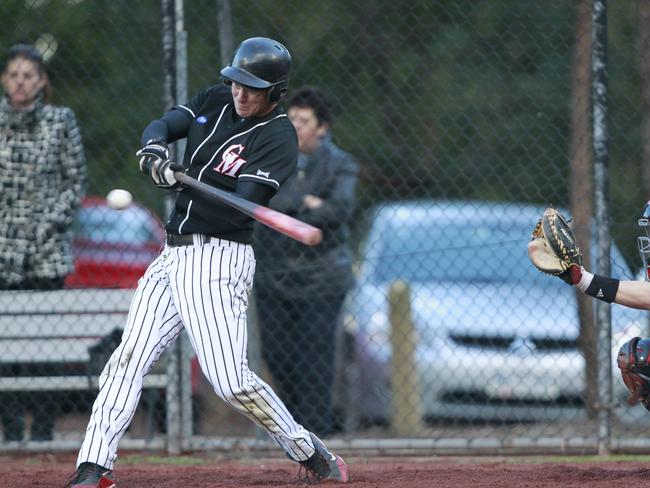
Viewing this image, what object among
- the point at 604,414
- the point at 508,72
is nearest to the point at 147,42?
the point at 508,72

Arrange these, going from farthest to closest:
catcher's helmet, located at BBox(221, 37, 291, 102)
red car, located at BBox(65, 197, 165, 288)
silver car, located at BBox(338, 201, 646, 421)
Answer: red car, located at BBox(65, 197, 165, 288)
silver car, located at BBox(338, 201, 646, 421)
catcher's helmet, located at BBox(221, 37, 291, 102)

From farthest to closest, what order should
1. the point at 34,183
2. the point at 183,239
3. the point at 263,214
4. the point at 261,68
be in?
the point at 34,183
the point at 183,239
the point at 261,68
the point at 263,214

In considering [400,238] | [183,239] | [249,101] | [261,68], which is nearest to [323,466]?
[183,239]

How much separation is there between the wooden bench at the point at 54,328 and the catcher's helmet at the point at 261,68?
2303 mm

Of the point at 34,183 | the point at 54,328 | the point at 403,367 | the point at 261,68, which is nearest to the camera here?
the point at 261,68

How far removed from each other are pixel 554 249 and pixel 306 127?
2.26m

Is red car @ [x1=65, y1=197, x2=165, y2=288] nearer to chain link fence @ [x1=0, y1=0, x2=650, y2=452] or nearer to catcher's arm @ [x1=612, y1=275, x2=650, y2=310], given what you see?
chain link fence @ [x1=0, y1=0, x2=650, y2=452]

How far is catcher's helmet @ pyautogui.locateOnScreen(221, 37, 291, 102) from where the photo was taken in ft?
15.7

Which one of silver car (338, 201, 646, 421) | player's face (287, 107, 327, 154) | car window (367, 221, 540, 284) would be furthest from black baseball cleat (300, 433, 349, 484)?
car window (367, 221, 540, 284)

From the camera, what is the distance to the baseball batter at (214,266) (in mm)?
4758

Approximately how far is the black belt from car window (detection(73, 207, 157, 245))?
3.20m

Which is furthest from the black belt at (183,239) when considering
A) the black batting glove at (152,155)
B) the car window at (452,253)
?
the car window at (452,253)

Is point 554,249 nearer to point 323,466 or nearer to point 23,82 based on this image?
point 323,466

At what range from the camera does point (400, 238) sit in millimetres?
7863
